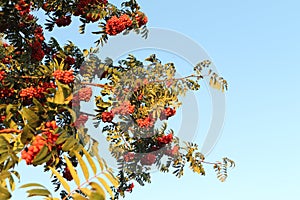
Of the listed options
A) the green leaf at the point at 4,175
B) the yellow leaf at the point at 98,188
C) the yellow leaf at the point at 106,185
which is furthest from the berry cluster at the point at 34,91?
the yellow leaf at the point at 98,188

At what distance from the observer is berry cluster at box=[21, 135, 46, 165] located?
83.8 inches

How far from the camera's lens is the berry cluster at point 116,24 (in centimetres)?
468

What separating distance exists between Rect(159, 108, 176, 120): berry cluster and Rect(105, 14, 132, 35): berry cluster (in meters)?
0.88

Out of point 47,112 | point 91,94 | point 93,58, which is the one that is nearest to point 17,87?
point 91,94

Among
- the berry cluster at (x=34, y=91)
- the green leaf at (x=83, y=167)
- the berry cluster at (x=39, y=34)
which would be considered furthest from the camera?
the berry cluster at (x=39, y=34)

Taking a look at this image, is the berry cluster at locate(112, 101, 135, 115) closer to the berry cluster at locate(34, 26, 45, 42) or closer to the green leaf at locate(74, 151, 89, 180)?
the berry cluster at locate(34, 26, 45, 42)

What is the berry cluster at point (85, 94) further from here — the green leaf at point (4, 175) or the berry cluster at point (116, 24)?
the green leaf at point (4, 175)

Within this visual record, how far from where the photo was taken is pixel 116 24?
15.3 feet

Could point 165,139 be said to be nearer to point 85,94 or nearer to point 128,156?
point 128,156

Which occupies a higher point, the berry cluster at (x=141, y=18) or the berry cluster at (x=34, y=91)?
the berry cluster at (x=141, y=18)

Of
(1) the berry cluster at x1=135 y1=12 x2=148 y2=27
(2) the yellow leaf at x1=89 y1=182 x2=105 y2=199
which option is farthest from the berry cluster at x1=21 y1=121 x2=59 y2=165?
(1) the berry cluster at x1=135 y1=12 x2=148 y2=27

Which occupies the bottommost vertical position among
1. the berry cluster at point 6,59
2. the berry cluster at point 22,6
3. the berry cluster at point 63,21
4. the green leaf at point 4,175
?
Result: the green leaf at point 4,175

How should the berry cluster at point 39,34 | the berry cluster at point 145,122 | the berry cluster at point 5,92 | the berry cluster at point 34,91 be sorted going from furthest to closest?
the berry cluster at point 39,34 → the berry cluster at point 145,122 → the berry cluster at point 5,92 → the berry cluster at point 34,91

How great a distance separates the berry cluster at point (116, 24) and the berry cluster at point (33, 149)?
8.73 feet
